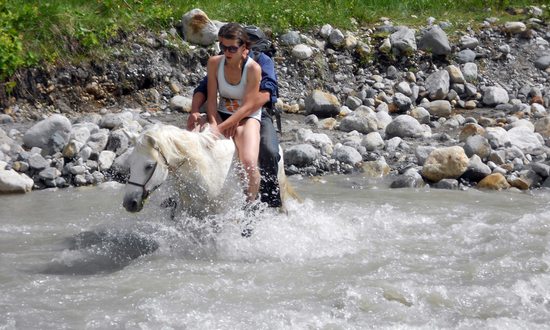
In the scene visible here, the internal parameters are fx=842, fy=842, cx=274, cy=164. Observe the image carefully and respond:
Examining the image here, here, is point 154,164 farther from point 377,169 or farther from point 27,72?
point 27,72

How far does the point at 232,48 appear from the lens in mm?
7039

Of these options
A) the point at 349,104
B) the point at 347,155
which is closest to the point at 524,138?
the point at 347,155

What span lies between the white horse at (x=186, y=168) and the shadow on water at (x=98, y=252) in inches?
26.6

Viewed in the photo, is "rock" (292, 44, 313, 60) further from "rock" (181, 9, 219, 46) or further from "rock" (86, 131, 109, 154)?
"rock" (86, 131, 109, 154)

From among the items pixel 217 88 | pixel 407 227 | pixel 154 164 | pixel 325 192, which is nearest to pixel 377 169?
pixel 325 192

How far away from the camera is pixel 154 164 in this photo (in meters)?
6.36

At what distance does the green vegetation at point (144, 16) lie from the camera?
13.0 metres

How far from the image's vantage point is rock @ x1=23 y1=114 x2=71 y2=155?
35.1ft

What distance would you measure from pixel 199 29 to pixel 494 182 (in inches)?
242

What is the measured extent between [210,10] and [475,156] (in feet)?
21.6

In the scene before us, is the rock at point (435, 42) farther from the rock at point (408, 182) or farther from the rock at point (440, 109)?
the rock at point (408, 182)

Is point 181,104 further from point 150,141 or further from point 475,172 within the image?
point 150,141

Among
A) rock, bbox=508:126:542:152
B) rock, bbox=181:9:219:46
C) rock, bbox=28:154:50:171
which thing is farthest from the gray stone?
rock, bbox=28:154:50:171

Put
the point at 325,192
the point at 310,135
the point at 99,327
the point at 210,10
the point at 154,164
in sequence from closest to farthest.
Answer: the point at 99,327, the point at 154,164, the point at 325,192, the point at 310,135, the point at 210,10
